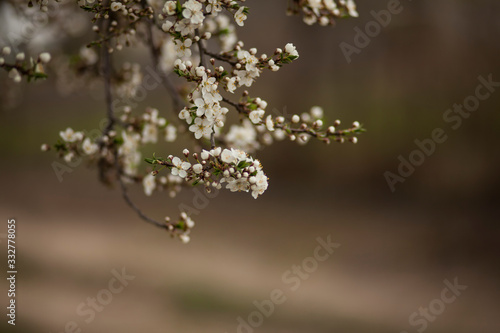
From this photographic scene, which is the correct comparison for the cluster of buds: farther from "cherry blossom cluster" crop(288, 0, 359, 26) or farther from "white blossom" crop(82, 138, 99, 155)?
"cherry blossom cluster" crop(288, 0, 359, 26)

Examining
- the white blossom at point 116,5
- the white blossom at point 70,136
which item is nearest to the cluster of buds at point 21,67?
the white blossom at point 70,136

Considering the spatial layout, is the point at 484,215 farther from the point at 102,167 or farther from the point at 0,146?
the point at 0,146

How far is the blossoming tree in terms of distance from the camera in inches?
78.3

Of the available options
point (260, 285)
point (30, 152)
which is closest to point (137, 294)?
point (260, 285)

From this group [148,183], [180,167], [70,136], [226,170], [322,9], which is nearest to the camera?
[226,170]

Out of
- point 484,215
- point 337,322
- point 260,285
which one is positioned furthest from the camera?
point 484,215

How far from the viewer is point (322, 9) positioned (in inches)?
103

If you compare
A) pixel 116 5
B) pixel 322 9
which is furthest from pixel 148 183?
pixel 322 9

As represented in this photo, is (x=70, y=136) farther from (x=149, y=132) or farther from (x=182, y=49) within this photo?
(x=182, y=49)

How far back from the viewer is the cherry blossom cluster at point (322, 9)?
8.29 feet

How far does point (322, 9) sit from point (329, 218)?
1019cm

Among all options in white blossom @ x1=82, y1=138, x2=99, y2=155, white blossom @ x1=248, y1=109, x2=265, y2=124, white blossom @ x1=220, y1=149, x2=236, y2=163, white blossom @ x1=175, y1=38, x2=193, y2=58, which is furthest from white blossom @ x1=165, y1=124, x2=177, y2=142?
white blossom @ x1=220, y1=149, x2=236, y2=163

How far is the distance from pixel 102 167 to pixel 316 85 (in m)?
10.7

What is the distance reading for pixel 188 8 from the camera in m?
1.95
